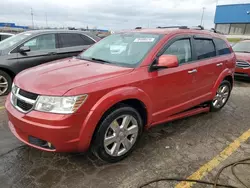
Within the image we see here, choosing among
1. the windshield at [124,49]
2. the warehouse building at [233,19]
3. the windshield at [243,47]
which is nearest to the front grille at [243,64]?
the windshield at [243,47]

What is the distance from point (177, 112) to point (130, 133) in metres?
1.11

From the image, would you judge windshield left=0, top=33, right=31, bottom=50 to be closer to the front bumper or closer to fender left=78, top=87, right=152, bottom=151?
the front bumper

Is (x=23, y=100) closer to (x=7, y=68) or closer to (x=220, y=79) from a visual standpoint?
(x=7, y=68)

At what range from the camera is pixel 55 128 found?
232 centimetres

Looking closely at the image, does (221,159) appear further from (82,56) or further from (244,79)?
(244,79)

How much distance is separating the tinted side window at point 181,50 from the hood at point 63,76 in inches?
37.0

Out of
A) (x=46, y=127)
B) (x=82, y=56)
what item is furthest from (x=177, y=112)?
(x=46, y=127)

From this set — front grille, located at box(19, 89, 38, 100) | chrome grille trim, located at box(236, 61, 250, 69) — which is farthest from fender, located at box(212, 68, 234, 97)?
chrome grille trim, located at box(236, 61, 250, 69)

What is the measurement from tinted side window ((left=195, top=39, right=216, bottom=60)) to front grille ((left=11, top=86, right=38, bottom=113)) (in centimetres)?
280

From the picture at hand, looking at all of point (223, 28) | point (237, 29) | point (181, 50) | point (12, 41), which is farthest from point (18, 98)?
point (223, 28)

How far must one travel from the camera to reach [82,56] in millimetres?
3791

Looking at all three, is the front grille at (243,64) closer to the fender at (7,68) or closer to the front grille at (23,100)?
the fender at (7,68)

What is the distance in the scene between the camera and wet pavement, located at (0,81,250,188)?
2.54m

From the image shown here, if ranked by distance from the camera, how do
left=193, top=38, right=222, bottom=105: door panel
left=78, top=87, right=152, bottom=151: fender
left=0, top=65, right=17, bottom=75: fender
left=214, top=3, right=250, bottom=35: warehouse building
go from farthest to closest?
left=214, top=3, right=250, bottom=35: warehouse building → left=0, top=65, right=17, bottom=75: fender → left=193, top=38, right=222, bottom=105: door panel → left=78, top=87, right=152, bottom=151: fender
